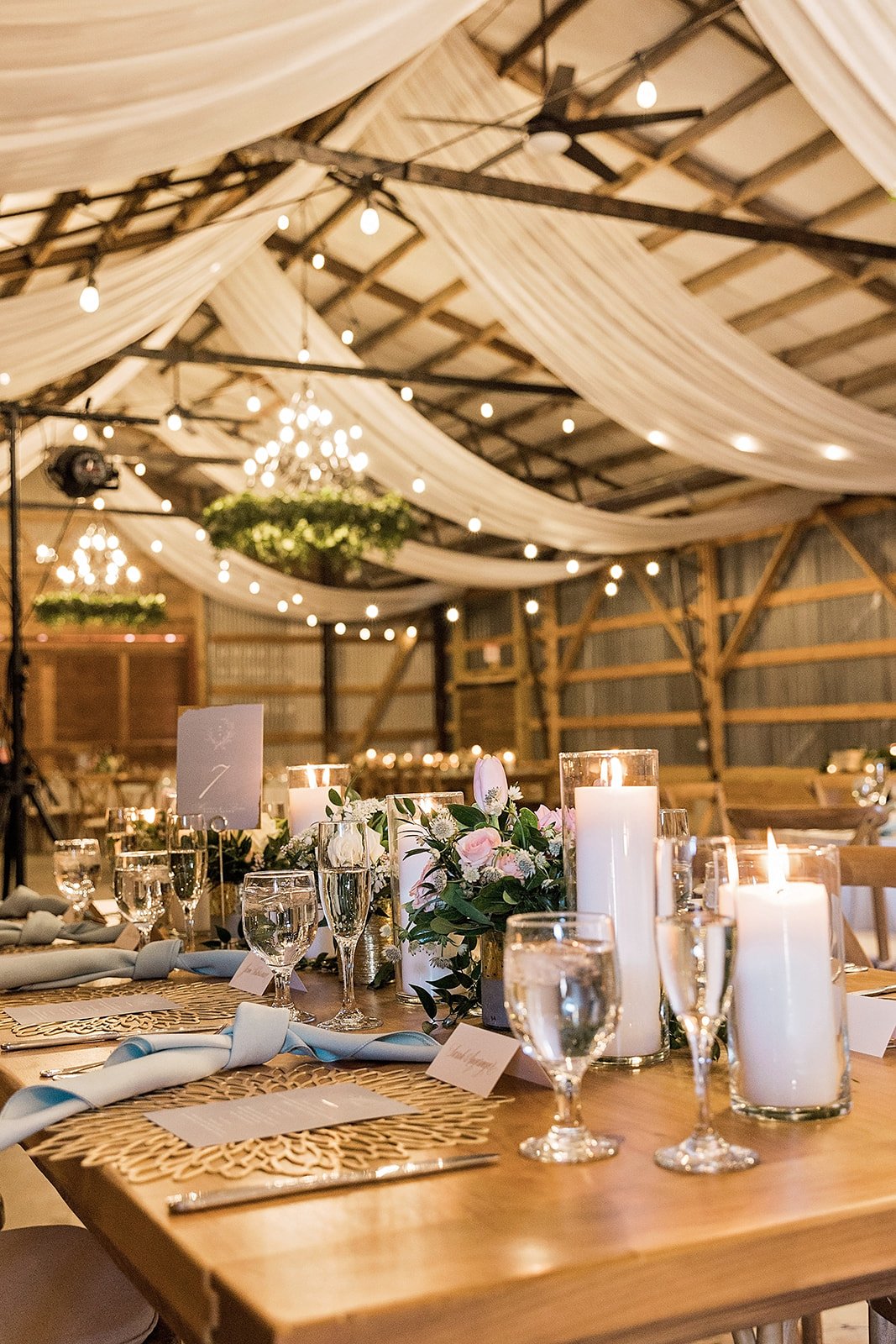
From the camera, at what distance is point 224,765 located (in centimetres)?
243

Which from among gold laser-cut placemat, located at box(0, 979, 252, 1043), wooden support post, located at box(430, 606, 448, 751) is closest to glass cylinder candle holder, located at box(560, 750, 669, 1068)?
gold laser-cut placemat, located at box(0, 979, 252, 1043)

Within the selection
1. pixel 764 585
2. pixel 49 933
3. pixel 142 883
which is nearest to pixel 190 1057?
pixel 142 883

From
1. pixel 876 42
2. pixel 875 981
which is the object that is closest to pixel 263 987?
pixel 875 981

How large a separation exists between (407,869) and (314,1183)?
2.67 feet

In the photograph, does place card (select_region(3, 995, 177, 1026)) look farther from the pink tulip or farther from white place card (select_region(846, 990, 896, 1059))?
white place card (select_region(846, 990, 896, 1059))

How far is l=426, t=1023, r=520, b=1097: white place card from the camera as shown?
1.20 meters

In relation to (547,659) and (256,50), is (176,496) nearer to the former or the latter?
(547,659)

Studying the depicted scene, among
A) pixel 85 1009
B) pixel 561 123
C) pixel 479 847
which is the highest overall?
pixel 561 123

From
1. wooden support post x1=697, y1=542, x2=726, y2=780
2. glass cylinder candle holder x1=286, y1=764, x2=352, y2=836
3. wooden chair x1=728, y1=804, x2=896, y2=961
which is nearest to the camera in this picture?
glass cylinder candle holder x1=286, y1=764, x2=352, y2=836

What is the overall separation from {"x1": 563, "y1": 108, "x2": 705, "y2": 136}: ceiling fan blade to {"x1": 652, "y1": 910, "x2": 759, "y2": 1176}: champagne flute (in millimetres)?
3944

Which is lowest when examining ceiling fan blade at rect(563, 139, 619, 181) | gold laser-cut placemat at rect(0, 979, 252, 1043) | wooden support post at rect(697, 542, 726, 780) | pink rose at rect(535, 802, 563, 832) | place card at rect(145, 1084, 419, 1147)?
gold laser-cut placemat at rect(0, 979, 252, 1043)

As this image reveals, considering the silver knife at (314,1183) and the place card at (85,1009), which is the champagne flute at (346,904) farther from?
the silver knife at (314,1183)

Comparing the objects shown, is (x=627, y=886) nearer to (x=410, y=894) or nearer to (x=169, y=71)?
(x=410, y=894)

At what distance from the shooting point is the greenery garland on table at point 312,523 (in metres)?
8.28
